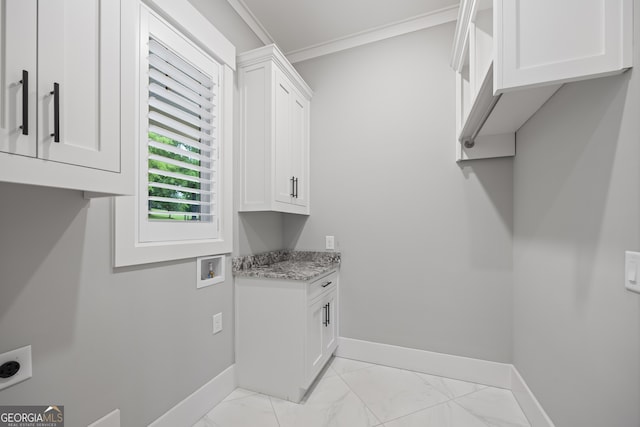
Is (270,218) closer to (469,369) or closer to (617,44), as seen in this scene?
(469,369)

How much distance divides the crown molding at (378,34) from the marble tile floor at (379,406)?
9.03 feet

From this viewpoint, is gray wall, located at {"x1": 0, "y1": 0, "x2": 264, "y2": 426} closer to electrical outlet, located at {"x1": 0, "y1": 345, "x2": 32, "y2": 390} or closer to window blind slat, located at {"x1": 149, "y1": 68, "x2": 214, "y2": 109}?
electrical outlet, located at {"x1": 0, "y1": 345, "x2": 32, "y2": 390}

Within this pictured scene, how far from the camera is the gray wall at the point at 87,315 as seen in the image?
902 mm

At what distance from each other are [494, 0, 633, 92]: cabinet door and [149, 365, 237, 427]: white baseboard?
7.08 feet

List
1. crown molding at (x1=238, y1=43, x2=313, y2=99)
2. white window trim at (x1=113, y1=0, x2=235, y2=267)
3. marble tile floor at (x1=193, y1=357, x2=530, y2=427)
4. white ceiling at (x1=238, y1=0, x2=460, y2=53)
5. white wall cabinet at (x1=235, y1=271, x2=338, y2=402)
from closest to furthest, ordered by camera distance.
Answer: white window trim at (x1=113, y1=0, x2=235, y2=267), marble tile floor at (x1=193, y1=357, x2=530, y2=427), white wall cabinet at (x1=235, y1=271, x2=338, y2=402), crown molding at (x1=238, y1=43, x2=313, y2=99), white ceiling at (x1=238, y1=0, x2=460, y2=53)

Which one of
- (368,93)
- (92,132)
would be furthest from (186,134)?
(368,93)

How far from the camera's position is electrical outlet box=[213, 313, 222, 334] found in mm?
1733

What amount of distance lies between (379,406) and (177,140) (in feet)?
6.68

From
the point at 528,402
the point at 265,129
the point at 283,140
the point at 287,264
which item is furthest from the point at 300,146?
the point at 528,402

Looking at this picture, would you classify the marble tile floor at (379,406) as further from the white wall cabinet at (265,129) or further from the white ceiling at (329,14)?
the white ceiling at (329,14)

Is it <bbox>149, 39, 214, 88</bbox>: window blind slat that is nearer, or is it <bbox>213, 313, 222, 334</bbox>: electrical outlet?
<bbox>149, 39, 214, 88</bbox>: window blind slat

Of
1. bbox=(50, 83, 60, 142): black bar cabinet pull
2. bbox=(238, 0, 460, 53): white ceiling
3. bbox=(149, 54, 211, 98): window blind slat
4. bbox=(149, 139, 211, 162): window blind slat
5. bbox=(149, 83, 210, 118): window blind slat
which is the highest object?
bbox=(238, 0, 460, 53): white ceiling

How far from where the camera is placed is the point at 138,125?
1.30m

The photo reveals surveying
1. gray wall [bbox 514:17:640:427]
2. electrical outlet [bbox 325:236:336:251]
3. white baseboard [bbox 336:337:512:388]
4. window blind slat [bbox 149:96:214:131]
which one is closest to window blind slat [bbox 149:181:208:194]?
window blind slat [bbox 149:96:214:131]
